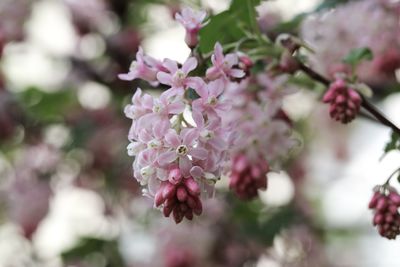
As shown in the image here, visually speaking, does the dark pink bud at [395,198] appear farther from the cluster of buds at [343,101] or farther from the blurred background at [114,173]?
the blurred background at [114,173]

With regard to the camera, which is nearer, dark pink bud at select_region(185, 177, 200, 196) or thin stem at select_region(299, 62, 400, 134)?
dark pink bud at select_region(185, 177, 200, 196)

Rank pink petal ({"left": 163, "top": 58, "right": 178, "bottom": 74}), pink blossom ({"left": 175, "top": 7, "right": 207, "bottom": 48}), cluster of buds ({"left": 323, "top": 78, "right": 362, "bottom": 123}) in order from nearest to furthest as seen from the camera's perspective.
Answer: pink petal ({"left": 163, "top": 58, "right": 178, "bottom": 74}) → pink blossom ({"left": 175, "top": 7, "right": 207, "bottom": 48}) → cluster of buds ({"left": 323, "top": 78, "right": 362, "bottom": 123})

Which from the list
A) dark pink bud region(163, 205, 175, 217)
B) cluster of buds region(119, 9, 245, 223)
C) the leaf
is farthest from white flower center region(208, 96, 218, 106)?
the leaf

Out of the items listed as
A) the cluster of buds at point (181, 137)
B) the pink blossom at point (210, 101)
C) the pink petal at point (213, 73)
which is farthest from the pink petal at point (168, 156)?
the pink petal at point (213, 73)

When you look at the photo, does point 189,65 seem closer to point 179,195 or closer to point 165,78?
point 165,78

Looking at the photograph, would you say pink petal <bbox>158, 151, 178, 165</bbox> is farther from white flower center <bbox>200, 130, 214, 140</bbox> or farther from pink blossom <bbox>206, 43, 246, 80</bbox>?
pink blossom <bbox>206, 43, 246, 80</bbox>

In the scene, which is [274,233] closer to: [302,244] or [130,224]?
[302,244]
